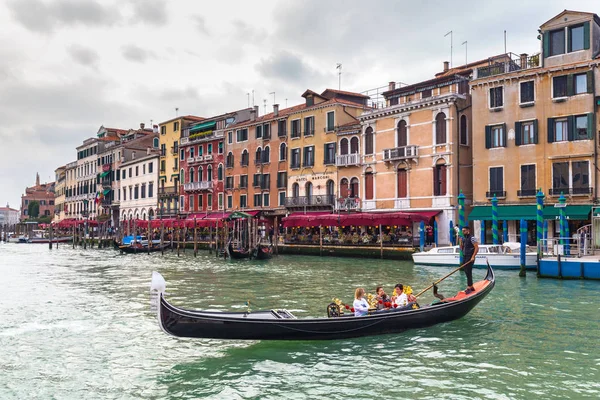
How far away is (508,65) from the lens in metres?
28.9

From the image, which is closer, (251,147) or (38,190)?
(251,147)

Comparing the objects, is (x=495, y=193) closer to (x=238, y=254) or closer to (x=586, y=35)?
(x=586, y=35)

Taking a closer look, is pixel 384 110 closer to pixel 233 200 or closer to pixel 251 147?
pixel 251 147

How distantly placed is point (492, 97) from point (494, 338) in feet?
66.4

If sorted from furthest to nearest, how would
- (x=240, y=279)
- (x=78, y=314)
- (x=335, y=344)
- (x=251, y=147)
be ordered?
(x=251, y=147), (x=240, y=279), (x=78, y=314), (x=335, y=344)

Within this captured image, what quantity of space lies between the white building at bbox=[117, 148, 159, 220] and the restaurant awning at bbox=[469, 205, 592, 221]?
34.5m

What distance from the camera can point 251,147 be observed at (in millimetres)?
44844

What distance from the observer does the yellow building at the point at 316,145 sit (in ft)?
123

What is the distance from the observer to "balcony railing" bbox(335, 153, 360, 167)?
35.6 meters

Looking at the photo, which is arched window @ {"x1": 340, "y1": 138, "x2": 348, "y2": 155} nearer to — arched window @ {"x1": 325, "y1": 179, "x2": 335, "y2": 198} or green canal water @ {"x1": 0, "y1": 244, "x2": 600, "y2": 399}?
arched window @ {"x1": 325, "y1": 179, "x2": 335, "y2": 198}

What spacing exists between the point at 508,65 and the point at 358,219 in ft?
37.5

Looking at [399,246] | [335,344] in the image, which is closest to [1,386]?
[335,344]

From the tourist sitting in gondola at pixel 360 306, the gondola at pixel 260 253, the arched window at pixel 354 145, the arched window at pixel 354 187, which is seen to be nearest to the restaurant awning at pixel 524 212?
the arched window at pixel 354 187

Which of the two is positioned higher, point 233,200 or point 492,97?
point 492,97
